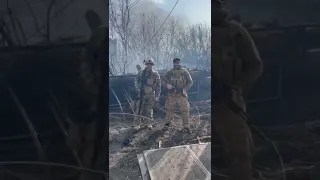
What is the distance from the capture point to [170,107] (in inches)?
197

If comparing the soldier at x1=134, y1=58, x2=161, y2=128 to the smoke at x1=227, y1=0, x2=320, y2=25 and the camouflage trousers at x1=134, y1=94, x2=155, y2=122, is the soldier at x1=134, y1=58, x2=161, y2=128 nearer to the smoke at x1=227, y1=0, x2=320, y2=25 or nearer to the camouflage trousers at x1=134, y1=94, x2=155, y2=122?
the camouflage trousers at x1=134, y1=94, x2=155, y2=122

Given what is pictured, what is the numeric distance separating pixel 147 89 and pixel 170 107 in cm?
64

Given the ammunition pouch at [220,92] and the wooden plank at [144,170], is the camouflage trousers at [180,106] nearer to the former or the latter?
the wooden plank at [144,170]

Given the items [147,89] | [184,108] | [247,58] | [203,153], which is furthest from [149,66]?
[247,58]

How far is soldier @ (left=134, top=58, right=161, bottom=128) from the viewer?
14.0 ft

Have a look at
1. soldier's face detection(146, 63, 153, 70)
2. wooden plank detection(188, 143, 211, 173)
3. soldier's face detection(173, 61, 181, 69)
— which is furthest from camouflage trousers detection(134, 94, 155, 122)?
wooden plank detection(188, 143, 211, 173)

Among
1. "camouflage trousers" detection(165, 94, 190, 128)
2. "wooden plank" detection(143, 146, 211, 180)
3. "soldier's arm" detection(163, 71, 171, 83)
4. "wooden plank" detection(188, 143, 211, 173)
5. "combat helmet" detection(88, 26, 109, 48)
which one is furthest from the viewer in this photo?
"camouflage trousers" detection(165, 94, 190, 128)

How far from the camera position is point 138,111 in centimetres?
477

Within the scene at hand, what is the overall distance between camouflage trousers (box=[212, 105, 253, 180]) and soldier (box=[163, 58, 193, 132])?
2853 millimetres

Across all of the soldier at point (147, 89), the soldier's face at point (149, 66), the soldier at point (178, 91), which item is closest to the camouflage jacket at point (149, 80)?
the soldier at point (147, 89)

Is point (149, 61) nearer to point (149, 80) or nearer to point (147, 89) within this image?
point (149, 80)

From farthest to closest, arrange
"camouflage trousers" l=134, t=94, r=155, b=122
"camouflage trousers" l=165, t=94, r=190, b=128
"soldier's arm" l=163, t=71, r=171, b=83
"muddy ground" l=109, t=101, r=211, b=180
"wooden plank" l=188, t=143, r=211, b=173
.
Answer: "camouflage trousers" l=165, t=94, r=190, b=128, "camouflage trousers" l=134, t=94, r=155, b=122, "soldier's arm" l=163, t=71, r=171, b=83, "muddy ground" l=109, t=101, r=211, b=180, "wooden plank" l=188, t=143, r=211, b=173

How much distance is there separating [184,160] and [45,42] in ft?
7.85

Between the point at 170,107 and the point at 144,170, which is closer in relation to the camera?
the point at 144,170
